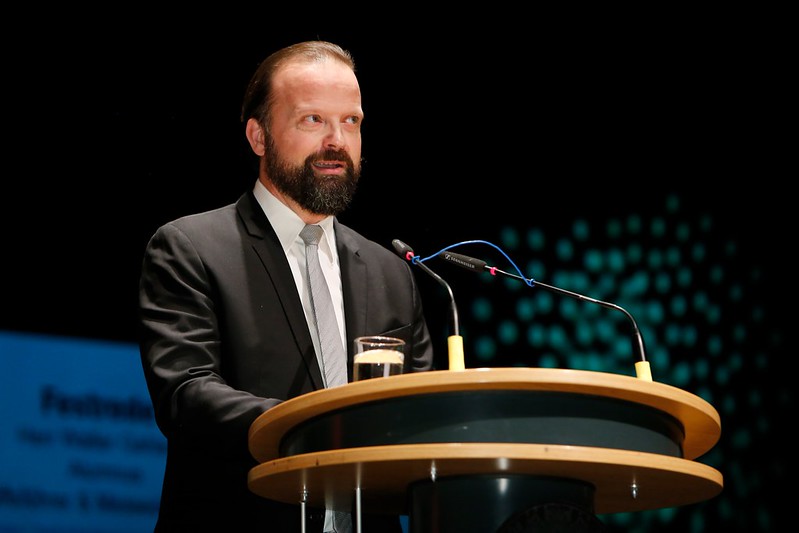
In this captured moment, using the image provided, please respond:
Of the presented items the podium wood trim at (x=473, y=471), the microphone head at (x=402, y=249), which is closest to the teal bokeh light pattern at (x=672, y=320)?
the microphone head at (x=402, y=249)

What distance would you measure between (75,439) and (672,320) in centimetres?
222

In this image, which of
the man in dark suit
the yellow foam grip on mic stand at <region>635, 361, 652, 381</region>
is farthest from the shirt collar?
the yellow foam grip on mic stand at <region>635, 361, 652, 381</region>

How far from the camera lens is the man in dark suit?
5.82 feet

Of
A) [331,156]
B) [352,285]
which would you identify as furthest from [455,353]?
[331,156]

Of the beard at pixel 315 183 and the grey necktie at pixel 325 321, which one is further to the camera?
the beard at pixel 315 183

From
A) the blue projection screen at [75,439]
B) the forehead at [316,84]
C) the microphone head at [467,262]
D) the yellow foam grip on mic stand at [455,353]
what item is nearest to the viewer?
the yellow foam grip on mic stand at [455,353]

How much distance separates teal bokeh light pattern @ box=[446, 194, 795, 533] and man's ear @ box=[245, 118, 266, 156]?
1.46 meters

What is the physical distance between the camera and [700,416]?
1401 mm

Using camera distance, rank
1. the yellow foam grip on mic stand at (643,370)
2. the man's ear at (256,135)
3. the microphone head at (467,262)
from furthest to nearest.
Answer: the man's ear at (256,135), the microphone head at (467,262), the yellow foam grip on mic stand at (643,370)

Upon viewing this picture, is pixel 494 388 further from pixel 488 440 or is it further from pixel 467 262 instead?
pixel 467 262

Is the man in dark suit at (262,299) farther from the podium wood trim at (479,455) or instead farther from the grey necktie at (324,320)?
the podium wood trim at (479,455)

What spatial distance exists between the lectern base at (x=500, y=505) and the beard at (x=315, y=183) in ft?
3.40

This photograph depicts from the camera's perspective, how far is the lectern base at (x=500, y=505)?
1.27 metres

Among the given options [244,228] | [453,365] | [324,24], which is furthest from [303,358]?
[324,24]
